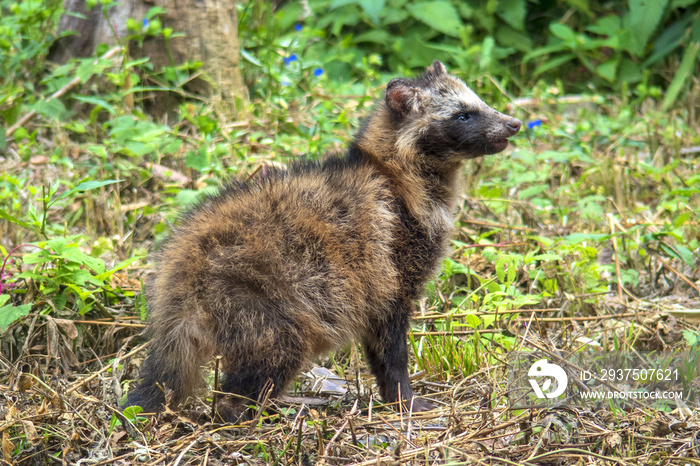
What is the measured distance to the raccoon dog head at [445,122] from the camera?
410 centimetres

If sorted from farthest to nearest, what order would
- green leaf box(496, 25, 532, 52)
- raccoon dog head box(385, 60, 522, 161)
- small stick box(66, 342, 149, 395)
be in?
1. green leaf box(496, 25, 532, 52)
2. raccoon dog head box(385, 60, 522, 161)
3. small stick box(66, 342, 149, 395)

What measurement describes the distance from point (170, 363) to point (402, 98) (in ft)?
6.62

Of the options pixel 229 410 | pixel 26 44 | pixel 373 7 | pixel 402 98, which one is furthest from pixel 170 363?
pixel 373 7

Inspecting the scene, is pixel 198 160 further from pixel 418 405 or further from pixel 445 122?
pixel 418 405

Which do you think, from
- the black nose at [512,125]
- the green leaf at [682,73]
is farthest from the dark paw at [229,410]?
the green leaf at [682,73]

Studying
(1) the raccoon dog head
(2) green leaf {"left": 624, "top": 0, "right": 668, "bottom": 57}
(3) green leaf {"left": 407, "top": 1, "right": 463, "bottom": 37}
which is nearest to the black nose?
(1) the raccoon dog head

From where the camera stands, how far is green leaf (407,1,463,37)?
8.31m

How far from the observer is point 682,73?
25.6ft

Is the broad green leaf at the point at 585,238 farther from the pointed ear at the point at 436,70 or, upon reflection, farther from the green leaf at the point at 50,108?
the green leaf at the point at 50,108

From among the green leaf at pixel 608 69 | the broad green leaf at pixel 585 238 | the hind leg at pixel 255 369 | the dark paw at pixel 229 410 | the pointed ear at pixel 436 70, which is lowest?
the green leaf at pixel 608 69

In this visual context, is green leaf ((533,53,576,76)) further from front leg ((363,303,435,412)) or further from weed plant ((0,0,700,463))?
front leg ((363,303,435,412))

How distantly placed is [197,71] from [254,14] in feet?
4.08
